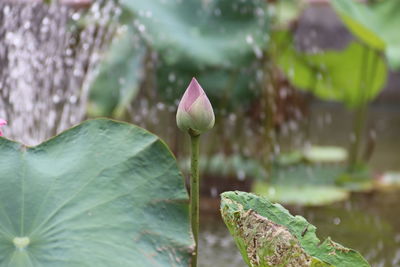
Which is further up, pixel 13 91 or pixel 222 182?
pixel 13 91

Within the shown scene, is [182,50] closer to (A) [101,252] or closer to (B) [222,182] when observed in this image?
(B) [222,182]

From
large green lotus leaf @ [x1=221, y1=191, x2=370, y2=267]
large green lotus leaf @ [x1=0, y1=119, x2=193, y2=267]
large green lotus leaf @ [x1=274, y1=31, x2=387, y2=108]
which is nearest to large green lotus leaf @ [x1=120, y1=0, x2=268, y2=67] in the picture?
large green lotus leaf @ [x1=274, y1=31, x2=387, y2=108]

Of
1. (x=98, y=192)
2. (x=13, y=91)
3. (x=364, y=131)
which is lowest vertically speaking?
(x=364, y=131)

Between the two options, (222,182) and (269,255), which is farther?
(222,182)

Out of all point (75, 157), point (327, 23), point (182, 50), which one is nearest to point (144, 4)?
point (182, 50)

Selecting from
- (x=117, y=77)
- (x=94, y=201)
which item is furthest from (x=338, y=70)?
(x=94, y=201)

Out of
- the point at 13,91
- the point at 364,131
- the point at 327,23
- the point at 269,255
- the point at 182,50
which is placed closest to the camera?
the point at 269,255

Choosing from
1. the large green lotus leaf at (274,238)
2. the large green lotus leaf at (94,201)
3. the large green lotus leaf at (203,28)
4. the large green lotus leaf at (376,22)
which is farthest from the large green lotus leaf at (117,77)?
the large green lotus leaf at (274,238)
